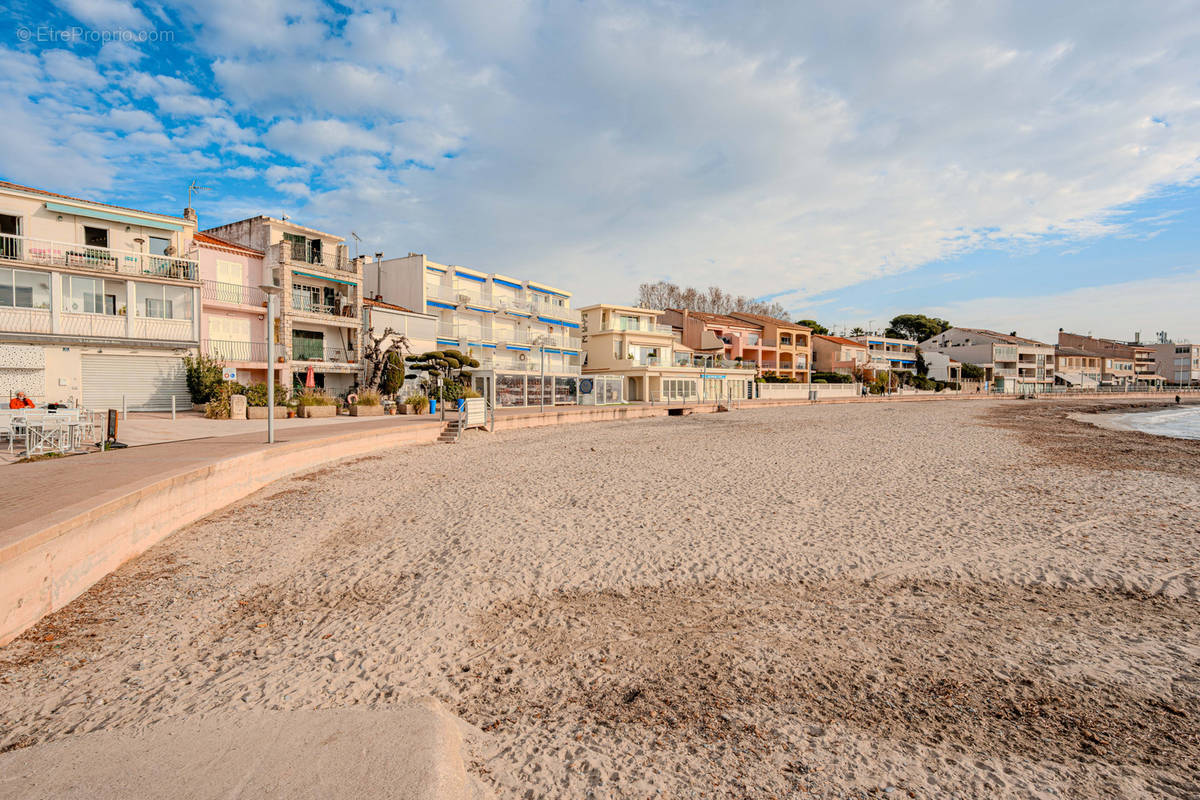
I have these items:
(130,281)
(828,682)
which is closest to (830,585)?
(828,682)

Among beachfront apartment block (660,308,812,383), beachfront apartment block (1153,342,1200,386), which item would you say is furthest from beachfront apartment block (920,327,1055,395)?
beachfront apartment block (1153,342,1200,386)

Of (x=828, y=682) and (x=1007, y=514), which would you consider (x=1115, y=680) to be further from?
(x=1007, y=514)

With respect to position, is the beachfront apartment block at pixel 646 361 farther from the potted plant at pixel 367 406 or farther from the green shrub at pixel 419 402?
the potted plant at pixel 367 406

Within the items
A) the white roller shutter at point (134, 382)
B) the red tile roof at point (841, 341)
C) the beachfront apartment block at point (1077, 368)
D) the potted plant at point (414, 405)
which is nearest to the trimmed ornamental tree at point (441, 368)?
the potted plant at point (414, 405)

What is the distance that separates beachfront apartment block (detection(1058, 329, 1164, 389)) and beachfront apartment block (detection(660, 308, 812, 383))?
7093 centimetres

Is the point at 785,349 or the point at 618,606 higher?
the point at 785,349

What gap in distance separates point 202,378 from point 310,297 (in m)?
7.89

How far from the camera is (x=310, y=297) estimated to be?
2870 centimetres

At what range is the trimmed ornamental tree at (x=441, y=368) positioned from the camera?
92.4ft

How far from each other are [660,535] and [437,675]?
4441mm

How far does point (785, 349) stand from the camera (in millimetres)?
60250

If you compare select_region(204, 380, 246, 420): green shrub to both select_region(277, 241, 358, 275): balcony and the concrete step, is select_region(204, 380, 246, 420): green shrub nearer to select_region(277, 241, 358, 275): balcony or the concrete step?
select_region(277, 241, 358, 275): balcony

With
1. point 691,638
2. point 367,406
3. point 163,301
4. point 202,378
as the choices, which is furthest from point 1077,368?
point 163,301

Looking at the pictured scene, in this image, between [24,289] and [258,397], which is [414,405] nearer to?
[258,397]
